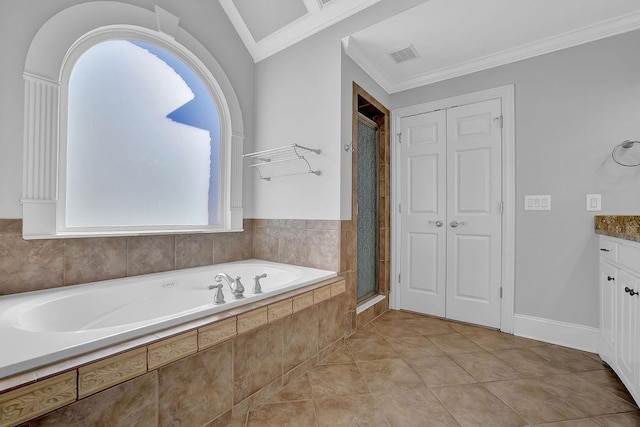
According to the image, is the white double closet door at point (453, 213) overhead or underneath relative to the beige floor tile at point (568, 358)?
overhead

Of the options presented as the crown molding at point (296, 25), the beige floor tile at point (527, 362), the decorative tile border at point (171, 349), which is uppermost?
the crown molding at point (296, 25)

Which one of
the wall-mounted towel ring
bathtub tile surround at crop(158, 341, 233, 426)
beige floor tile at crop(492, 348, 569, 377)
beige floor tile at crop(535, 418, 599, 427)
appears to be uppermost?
the wall-mounted towel ring

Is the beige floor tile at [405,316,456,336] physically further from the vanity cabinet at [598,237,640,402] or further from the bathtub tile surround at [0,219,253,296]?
the bathtub tile surround at [0,219,253,296]

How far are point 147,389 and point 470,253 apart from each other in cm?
247

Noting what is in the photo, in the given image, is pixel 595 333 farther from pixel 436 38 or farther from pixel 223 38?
pixel 223 38

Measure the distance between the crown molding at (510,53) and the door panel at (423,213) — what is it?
1.13ft

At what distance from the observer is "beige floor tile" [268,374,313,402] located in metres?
1.48

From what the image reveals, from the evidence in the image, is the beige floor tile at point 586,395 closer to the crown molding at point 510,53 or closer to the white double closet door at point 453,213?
the white double closet door at point 453,213

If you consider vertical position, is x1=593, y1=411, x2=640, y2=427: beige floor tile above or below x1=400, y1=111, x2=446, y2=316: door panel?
below

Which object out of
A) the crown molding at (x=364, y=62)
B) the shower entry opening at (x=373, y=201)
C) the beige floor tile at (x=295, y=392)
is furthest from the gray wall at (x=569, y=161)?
the beige floor tile at (x=295, y=392)

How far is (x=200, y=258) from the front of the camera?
7.26 feet

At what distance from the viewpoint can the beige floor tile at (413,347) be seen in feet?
6.44

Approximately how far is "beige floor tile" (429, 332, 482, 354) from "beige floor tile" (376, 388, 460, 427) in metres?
0.59

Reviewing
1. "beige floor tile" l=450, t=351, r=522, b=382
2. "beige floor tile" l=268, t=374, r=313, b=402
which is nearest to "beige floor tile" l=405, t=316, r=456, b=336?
"beige floor tile" l=450, t=351, r=522, b=382
